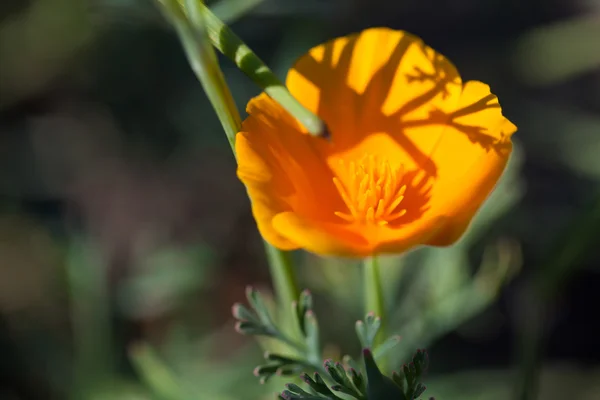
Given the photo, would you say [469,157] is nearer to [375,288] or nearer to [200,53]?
[375,288]

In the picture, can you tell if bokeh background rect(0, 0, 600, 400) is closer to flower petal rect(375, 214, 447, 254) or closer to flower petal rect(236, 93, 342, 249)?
flower petal rect(236, 93, 342, 249)

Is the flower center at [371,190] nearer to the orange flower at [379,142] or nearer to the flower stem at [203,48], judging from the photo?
the orange flower at [379,142]

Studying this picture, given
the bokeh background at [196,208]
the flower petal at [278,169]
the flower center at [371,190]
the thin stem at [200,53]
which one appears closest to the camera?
the thin stem at [200,53]

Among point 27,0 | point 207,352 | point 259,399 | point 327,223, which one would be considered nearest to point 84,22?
point 27,0

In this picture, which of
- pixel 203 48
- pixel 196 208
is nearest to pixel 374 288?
pixel 203 48

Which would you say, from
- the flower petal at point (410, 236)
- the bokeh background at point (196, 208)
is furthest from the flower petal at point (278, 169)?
the bokeh background at point (196, 208)

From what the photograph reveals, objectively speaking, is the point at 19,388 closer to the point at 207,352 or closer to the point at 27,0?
the point at 207,352
